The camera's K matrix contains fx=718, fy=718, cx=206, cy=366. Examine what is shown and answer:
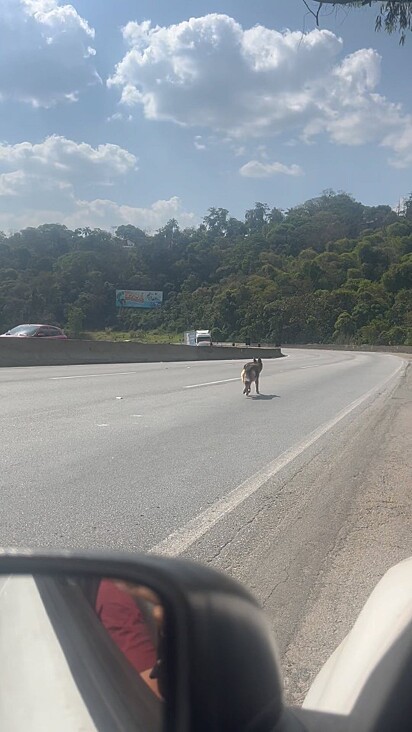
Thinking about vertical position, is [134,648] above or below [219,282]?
below

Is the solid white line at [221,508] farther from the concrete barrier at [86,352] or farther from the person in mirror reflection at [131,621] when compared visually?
the concrete barrier at [86,352]

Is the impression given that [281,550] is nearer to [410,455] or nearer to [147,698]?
[147,698]

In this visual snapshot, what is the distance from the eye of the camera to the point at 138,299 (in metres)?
93.9

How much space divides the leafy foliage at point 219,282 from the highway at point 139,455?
4423 cm

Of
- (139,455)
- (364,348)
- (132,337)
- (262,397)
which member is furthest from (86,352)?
(364,348)

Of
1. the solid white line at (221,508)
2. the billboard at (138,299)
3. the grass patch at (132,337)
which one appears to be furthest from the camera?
the billboard at (138,299)

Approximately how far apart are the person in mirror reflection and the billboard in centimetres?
8953

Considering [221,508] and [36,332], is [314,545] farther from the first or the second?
[36,332]

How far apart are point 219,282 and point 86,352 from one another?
3601 inches

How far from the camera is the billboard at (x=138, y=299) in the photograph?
3568 inches

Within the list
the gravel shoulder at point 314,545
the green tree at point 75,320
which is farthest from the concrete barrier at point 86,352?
the green tree at point 75,320

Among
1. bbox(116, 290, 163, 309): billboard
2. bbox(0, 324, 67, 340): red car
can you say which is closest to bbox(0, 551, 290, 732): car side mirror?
bbox(0, 324, 67, 340): red car

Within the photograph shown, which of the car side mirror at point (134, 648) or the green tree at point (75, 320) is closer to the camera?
the car side mirror at point (134, 648)

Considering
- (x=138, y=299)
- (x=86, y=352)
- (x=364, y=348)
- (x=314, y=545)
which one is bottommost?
(x=364, y=348)
